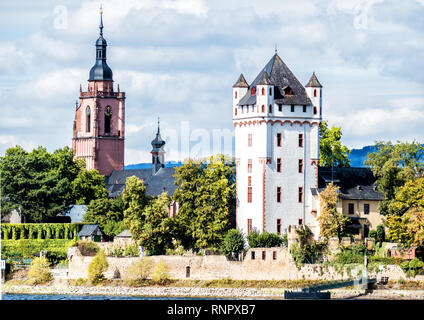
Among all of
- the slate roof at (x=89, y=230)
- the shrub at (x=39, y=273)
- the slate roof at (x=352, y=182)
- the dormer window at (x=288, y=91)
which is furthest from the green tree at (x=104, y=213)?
the dormer window at (x=288, y=91)

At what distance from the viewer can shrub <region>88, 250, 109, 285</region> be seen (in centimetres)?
6894

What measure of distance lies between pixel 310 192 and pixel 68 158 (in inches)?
1233

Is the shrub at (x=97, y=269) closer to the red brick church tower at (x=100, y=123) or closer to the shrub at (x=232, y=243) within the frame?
the shrub at (x=232, y=243)

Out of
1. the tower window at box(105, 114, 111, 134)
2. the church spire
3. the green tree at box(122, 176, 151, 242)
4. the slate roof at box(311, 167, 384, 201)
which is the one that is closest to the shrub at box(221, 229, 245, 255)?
the green tree at box(122, 176, 151, 242)

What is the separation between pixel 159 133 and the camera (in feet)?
365

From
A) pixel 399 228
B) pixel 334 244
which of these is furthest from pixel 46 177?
pixel 399 228

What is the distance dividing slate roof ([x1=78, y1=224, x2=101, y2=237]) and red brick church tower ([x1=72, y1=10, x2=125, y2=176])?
37.8 m

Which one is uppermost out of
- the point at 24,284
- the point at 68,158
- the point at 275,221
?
the point at 68,158

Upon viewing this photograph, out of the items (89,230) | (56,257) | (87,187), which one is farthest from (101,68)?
(56,257)

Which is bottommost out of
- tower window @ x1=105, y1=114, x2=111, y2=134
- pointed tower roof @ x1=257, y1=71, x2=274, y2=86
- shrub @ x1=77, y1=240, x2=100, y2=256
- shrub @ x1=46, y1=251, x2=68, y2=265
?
shrub @ x1=46, y1=251, x2=68, y2=265

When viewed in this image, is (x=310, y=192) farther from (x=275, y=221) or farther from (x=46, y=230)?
(x=46, y=230)

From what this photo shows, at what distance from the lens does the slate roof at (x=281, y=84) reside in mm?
71375

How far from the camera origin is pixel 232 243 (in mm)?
68500

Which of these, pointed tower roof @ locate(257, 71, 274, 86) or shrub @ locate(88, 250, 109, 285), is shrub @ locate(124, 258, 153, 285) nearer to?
shrub @ locate(88, 250, 109, 285)
